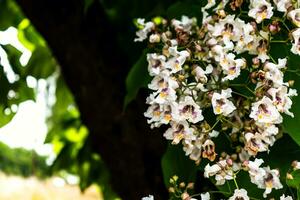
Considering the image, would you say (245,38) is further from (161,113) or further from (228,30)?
(161,113)

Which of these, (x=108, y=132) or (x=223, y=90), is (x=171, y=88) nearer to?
(x=223, y=90)

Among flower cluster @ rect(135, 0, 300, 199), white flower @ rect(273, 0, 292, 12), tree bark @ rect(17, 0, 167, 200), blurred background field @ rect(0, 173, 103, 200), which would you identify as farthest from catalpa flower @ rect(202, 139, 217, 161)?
blurred background field @ rect(0, 173, 103, 200)

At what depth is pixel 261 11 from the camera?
92 centimetres

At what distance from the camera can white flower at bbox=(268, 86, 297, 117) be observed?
Result: 876mm

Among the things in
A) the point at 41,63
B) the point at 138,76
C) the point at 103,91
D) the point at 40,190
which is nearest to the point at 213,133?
the point at 138,76

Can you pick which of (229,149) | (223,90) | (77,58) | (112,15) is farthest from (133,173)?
(223,90)

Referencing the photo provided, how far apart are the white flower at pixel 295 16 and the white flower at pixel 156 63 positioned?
0.59ft

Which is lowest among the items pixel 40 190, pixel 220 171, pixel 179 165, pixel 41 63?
pixel 40 190

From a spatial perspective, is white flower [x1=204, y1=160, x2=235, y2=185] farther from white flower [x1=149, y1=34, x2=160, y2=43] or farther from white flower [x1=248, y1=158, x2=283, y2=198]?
white flower [x1=149, y1=34, x2=160, y2=43]

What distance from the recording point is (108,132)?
1.66 m

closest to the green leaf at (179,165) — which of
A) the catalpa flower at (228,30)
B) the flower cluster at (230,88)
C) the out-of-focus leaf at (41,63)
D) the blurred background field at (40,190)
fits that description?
the flower cluster at (230,88)

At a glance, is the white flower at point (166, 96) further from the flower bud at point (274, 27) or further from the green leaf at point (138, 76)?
the green leaf at point (138, 76)

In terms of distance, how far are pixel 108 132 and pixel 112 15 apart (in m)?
0.33

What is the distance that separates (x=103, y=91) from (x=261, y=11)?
31.2 inches
